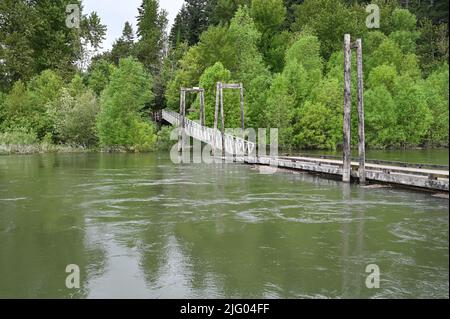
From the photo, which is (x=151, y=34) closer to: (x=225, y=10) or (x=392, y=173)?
(x=225, y=10)

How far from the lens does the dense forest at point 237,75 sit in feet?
150

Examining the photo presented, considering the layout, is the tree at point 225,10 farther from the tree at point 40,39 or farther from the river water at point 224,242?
the river water at point 224,242

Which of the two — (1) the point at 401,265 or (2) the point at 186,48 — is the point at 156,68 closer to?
(2) the point at 186,48

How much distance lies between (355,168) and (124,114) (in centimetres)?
2995

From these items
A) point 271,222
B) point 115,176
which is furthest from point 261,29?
point 271,222

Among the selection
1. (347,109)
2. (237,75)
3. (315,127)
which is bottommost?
(347,109)

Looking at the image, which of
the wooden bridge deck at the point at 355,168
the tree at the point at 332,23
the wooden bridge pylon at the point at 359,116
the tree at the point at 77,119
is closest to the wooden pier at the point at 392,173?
the wooden bridge deck at the point at 355,168

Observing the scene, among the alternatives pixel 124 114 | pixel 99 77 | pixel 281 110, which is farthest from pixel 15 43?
pixel 281 110

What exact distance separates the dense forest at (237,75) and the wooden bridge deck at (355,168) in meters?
12.2

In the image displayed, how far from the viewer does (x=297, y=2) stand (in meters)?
74.8

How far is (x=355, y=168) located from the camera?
719 inches

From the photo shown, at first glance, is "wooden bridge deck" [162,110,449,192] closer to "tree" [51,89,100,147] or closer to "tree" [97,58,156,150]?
"tree" [97,58,156,150]

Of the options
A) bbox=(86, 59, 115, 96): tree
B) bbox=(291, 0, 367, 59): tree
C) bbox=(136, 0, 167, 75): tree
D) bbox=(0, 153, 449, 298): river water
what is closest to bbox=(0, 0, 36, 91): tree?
bbox=(86, 59, 115, 96): tree

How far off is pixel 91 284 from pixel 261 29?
6035cm
